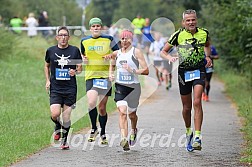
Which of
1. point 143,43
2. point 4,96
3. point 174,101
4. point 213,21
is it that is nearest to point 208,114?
point 174,101

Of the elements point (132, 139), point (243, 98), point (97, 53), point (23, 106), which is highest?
point (97, 53)

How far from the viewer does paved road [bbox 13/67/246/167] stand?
1060 centimetres

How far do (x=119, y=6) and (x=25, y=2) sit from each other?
57.8m

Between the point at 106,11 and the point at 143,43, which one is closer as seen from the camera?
the point at 143,43

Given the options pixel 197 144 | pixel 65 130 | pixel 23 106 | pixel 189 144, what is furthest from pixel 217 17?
pixel 197 144

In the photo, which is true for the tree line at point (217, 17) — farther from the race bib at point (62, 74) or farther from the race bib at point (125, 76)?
the race bib at point (62, 74)

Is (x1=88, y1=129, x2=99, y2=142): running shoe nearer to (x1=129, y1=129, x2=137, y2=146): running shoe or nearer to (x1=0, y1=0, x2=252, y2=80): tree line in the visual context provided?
(x1=129, y1=129, x2=137, y2=146): running shoe

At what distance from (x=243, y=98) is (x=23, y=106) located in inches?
275

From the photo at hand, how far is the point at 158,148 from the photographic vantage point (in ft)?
39.4

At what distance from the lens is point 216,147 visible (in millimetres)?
12312

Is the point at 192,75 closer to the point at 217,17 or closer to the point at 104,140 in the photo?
the point at 104,140

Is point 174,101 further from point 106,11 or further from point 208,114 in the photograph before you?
point 106,11

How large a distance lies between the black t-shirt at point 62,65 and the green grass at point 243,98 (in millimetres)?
3067

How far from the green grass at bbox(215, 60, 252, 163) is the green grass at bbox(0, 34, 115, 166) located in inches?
131
